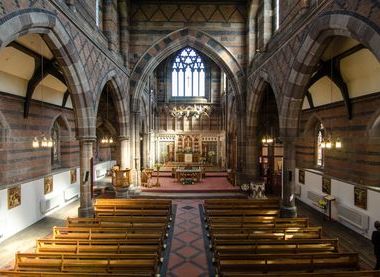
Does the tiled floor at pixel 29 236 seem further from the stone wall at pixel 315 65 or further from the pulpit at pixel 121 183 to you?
the stone wall at pixel 315 65

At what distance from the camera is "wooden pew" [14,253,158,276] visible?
566cm

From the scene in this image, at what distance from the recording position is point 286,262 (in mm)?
5988

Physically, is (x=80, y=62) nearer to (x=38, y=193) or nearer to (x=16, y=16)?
(x=16, y=16)

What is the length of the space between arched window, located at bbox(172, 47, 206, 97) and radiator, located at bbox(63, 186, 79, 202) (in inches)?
646

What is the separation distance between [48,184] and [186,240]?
23.1 ft

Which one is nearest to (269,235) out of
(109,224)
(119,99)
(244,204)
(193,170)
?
(244,204)

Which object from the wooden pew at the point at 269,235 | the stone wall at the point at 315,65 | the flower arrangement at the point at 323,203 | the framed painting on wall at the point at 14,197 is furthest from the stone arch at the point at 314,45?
the framed painting on wall at the point at 14,197

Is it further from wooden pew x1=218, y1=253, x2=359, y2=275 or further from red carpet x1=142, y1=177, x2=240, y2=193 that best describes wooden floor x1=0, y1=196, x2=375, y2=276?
red carpet x1=142, y1=177, x2=240, y2=193

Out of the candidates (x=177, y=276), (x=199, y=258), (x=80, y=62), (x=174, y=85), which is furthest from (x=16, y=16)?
(x=174, y=85)

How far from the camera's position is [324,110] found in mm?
12336

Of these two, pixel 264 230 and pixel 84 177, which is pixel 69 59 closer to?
pixel 84 177

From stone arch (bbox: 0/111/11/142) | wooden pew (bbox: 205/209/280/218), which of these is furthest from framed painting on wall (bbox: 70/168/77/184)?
wooden pew (bbox: 205/209/280/218)

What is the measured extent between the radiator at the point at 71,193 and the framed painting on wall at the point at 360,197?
12501 millimetres

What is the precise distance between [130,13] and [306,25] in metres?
11.2
